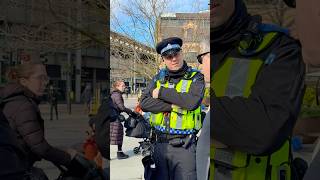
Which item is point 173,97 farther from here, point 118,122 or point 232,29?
point 232,29

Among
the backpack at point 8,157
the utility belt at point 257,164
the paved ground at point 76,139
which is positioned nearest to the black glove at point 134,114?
the paved ground at point 76,139

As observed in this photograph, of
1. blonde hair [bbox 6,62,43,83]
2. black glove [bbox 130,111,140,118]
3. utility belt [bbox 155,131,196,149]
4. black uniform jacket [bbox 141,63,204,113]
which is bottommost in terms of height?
utility belt [bbox 155,131,196,149]

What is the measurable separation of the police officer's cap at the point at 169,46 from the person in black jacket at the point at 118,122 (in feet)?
0.46

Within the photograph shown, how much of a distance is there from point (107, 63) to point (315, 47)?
541 mm

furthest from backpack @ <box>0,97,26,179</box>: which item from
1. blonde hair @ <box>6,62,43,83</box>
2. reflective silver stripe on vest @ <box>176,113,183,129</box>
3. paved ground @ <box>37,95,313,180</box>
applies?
reflective silver stripe on vest @ <box>176,113,183,129</box>

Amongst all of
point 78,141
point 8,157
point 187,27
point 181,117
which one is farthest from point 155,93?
point 8,157

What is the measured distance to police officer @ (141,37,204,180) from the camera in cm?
131

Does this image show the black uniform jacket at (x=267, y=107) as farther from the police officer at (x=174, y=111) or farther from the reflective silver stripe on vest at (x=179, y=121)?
the reflective silver stripe on vest at (x=179, y=121)

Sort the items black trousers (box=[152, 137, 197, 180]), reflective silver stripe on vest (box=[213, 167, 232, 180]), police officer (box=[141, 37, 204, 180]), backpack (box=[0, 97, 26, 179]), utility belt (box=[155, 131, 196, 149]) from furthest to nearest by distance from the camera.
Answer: utility belt (box=[155, 131, 196, 149])
black trousers (box=[152, 137, 197, 180])
police officer (box=[141, 37, 204, 180])
reflective silver stripe on vest (box=[213, 167, 232, 180])
backpack (box=[0, 97, 26, 179])

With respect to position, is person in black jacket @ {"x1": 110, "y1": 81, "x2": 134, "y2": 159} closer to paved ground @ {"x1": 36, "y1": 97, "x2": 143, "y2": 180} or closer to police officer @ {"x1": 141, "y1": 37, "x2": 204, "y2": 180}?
paved ground @ {"x1": 36, "y1": 97, "x2": 143, "y2": 180}

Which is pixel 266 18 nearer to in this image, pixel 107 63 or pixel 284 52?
pixel 284 52

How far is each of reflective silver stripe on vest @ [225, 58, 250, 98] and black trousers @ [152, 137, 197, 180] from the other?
0.54 m

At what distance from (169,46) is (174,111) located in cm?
43

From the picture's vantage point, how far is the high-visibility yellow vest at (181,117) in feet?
4.54
